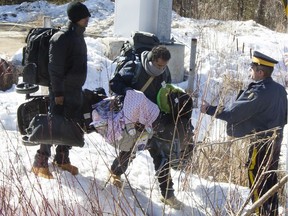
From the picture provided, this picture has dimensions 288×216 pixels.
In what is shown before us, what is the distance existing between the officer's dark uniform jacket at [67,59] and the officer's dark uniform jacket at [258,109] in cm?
→ 114

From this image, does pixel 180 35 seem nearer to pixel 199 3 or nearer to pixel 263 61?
pixel 199 3

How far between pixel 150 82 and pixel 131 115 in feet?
1.31

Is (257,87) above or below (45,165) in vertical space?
above

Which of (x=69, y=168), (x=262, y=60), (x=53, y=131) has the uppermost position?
(x=262, y=60)

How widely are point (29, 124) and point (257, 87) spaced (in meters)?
1.93

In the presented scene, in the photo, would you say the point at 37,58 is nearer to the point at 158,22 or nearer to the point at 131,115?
the point at 131,115

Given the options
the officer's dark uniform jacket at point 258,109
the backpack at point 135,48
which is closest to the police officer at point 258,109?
the officer's dark uniform jacket at point 258,109

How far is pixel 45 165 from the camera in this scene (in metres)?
4.25

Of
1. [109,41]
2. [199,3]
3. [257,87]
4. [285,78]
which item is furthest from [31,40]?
[199,3]

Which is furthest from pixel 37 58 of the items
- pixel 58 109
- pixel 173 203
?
pixel 173 203

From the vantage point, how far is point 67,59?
4.16m

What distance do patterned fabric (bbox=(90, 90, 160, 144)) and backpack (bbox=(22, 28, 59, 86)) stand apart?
0.70 m

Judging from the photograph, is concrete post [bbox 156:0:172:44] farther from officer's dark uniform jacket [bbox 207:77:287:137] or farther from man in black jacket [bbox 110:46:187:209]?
officer's dark uniform jacket [bbox 207:77:287:137]

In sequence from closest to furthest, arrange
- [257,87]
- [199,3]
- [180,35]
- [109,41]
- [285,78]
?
[257,87] → [285,78] → [109,41] → [180,35] → [199,3]
